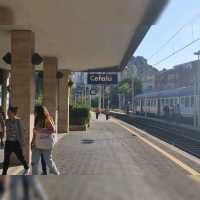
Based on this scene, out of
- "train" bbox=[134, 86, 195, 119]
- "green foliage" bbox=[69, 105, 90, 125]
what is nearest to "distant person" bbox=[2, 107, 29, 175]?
"green foliage" bbox=[69, 105, 90, 125]

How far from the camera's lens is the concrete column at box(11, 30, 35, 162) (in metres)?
13.8

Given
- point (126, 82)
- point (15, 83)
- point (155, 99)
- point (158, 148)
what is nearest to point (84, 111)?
point (158, 148)

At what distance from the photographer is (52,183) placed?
7094 mm

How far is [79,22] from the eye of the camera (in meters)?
13.9

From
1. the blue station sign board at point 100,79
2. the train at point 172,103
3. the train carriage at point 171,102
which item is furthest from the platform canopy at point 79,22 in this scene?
the train carriage at point 171,102

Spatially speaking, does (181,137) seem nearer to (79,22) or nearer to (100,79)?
(79,22)

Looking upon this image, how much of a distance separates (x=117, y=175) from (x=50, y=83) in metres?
13.9

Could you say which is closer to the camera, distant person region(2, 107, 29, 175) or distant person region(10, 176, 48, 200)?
distant person region(10, 176, 48, 200)

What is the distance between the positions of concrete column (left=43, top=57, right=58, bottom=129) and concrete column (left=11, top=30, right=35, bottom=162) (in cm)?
859

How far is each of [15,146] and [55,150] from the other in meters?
6.50

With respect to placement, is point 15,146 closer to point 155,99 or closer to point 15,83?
point 15,83

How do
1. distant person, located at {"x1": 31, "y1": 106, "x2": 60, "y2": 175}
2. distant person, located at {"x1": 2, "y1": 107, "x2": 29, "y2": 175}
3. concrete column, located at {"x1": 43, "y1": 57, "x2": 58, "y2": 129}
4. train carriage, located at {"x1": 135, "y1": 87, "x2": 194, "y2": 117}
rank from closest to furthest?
distant person, located at {"x1": 31, "y1": 106, "x2": 60, "y2": 175} → distant person, located at {"x1": 2, "y1": 107, "x2": 29, "y2": 175} → concrete column, located at {"x1": 43, "y1": 57, "x2": 58, "y2": 129} → train carriage, located at {"x1": 135, "y1": 87, "x2": 194, "y2": 117}

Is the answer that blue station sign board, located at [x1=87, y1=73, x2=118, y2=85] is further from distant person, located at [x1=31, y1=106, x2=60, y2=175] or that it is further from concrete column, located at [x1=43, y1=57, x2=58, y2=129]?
distant person, located at [x1=31, y1=106, x2=60, y2=175]

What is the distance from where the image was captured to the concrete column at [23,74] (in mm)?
13797
